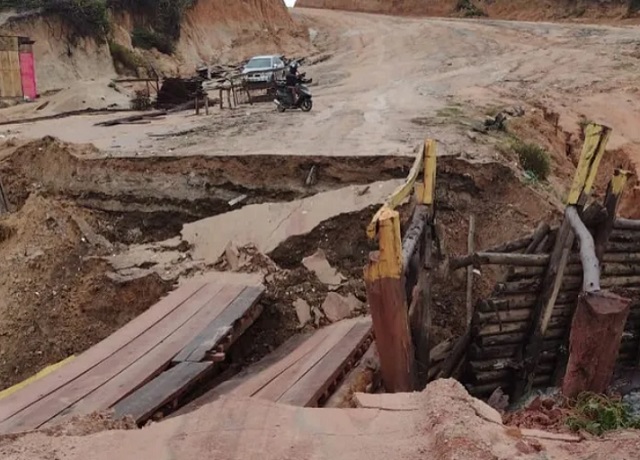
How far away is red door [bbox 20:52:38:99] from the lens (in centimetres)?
2197

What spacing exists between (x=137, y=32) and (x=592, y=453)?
2847 cm

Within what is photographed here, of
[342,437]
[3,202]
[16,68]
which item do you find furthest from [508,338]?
[16,68]

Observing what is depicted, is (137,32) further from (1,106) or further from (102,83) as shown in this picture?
(1,106)

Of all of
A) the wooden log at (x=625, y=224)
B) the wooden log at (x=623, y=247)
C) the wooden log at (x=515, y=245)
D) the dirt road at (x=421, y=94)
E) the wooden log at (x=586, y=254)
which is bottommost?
the wooden log at (x=623, y=247)

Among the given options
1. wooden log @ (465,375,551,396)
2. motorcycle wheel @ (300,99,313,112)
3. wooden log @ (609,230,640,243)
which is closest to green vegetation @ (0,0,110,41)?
motorcycle wheel @ (300,99,313,112)

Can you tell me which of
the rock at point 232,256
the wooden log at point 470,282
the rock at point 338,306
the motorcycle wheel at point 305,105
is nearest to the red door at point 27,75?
the motorcycle wheel at point 305,105

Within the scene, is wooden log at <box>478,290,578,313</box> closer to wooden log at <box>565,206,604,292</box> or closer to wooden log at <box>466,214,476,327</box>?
Answer: wooden log at <box>466,214,476,327</box>

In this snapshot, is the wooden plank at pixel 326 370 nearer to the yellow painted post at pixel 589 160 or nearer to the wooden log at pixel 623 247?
the yellow painted post at pixel 589 160

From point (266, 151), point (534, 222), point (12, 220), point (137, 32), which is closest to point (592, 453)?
point (534, 222)

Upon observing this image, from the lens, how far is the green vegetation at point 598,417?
414 cm

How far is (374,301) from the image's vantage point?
5.27 meters

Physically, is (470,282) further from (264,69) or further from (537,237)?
(264,69)

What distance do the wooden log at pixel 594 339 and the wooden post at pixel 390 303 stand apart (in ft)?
3.75

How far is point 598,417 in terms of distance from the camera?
431 centimetres
